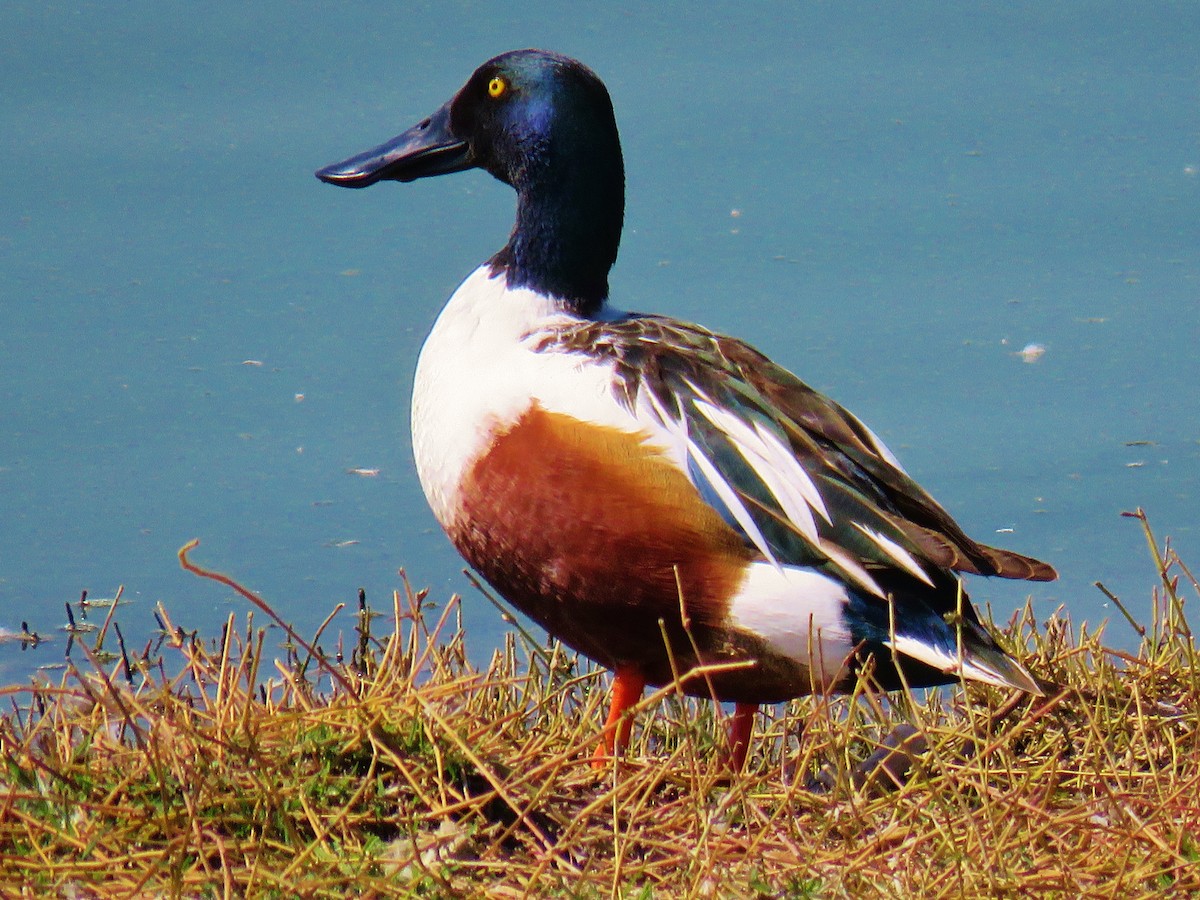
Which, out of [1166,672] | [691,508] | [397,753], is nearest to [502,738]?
[397,753]

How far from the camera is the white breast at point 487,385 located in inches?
107

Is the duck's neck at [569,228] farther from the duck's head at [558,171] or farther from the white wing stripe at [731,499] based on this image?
the white wing stripe at [731,499]

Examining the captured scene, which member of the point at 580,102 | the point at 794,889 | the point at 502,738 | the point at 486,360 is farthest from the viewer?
the point at 580,102

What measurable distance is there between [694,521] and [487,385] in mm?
416

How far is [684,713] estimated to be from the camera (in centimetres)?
228

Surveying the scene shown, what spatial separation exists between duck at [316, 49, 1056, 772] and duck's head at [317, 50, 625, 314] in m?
0.19

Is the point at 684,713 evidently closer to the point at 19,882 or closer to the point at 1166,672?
the point at 19,882

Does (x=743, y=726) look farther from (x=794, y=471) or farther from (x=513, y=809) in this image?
(x=513, y=809)

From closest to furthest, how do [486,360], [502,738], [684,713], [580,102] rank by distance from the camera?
[684,713] < [502,738] < [486,360] < [580,102]

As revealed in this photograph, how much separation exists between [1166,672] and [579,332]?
3.61 feet

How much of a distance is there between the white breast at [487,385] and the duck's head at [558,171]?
0.21 ft

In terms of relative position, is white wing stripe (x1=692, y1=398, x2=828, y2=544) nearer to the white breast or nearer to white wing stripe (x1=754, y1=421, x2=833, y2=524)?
white wing stripe (x1=754, y1=421, x2=833, y2=524)

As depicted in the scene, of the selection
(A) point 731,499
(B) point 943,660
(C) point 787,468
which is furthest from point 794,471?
(B) point 943,660

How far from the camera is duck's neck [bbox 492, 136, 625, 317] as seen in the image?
122 inches
